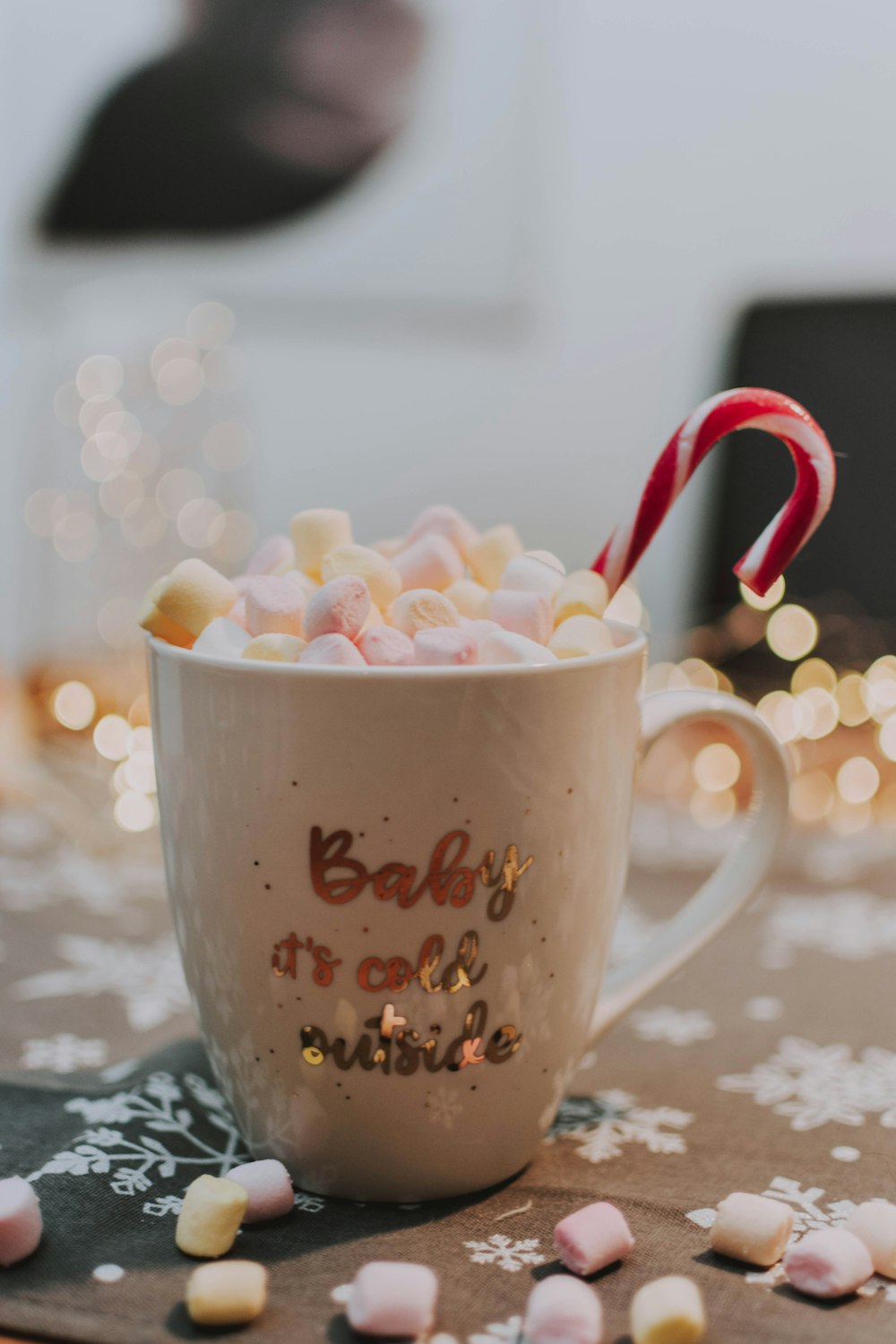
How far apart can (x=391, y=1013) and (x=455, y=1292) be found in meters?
0.12

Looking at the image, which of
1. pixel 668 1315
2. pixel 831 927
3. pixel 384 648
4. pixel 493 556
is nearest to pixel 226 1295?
pixel 668 1315

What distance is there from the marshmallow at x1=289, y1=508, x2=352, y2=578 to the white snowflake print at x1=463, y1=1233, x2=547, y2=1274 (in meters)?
0.34

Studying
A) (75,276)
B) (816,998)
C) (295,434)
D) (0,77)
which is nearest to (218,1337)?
(816,998)

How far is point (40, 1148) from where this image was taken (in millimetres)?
638

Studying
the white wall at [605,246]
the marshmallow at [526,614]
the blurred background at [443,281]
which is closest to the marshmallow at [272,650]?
the marshmallow at [526,614]

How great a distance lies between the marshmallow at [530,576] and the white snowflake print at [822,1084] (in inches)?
13.0

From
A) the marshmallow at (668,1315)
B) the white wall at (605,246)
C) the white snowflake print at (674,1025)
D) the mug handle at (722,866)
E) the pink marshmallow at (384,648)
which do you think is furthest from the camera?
the white wall at (605,246)

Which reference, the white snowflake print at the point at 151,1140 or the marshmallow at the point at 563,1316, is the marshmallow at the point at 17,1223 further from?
the marshmallow at the point at 563,1316

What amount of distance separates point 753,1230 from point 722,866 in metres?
0.23

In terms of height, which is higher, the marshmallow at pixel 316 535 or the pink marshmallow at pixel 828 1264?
the marshmallow at pixel 316 535

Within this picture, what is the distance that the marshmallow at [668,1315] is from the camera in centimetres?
47

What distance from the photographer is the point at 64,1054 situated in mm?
755

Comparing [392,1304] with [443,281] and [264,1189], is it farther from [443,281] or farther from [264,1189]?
[443,281]

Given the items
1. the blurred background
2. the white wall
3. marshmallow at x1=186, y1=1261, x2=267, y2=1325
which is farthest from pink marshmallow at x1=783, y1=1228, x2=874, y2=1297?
the white wall
